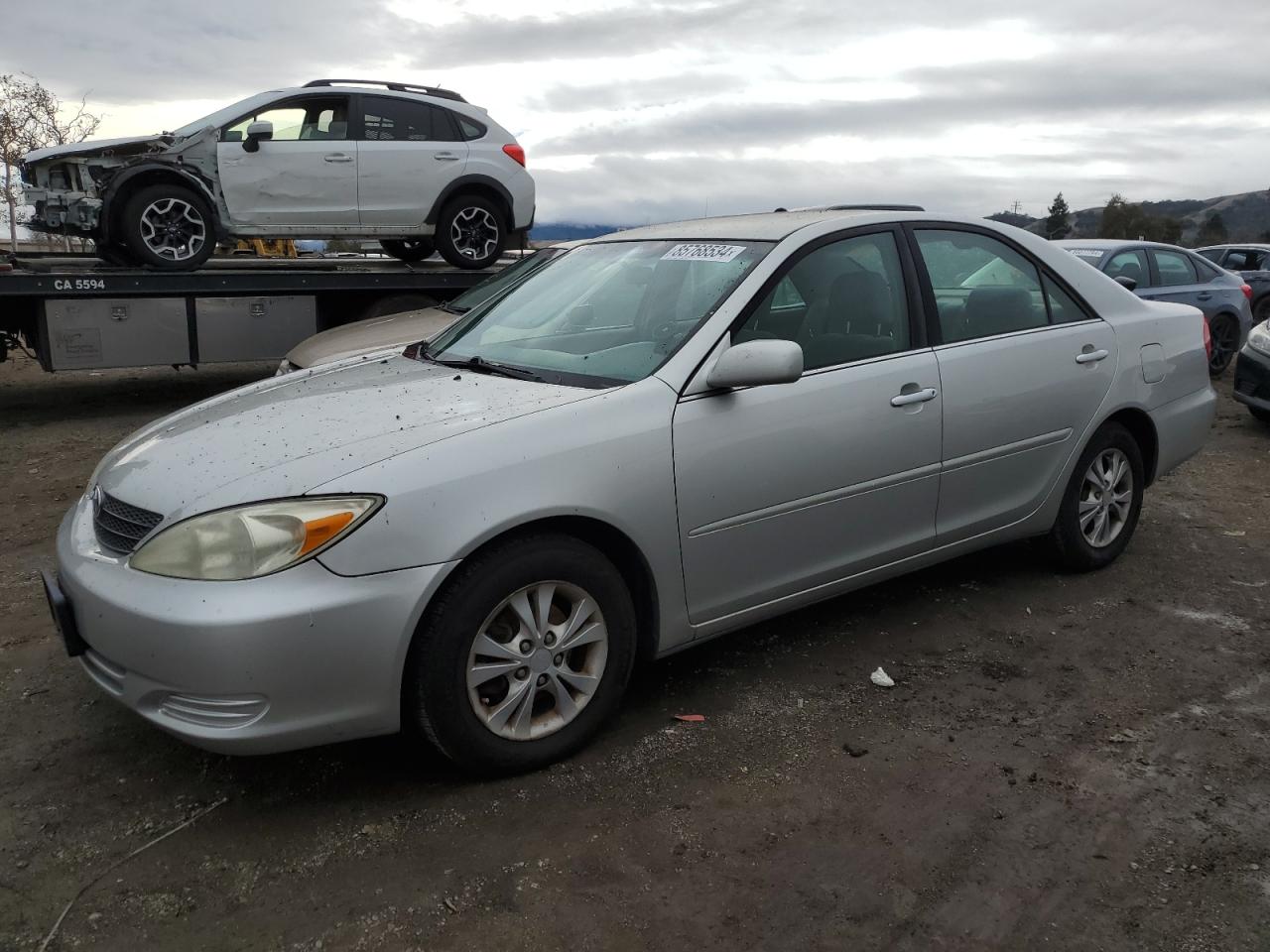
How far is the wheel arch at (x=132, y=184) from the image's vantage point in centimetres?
820

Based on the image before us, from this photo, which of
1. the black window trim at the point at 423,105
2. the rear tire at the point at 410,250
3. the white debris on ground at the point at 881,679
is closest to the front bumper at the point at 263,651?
the white debris on ground at the point at 881,679

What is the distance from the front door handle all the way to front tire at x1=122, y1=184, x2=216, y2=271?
693cm

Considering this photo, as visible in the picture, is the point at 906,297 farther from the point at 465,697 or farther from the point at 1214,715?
the point at 465,697

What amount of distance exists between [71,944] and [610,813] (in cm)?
131

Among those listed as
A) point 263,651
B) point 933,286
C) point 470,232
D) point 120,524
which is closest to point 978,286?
point 933,286

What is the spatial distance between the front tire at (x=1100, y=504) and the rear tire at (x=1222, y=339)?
26.4ft

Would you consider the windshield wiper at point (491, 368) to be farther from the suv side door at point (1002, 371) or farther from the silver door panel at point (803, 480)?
the suv side door at point (1002, 371)

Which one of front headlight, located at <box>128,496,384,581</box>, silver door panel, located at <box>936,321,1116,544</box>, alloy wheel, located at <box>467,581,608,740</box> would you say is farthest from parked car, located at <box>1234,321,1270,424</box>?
front headlight, located at <box>128,496,384,581</box>

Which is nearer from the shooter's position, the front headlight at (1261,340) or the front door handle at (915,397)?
the front door handle at (915,397)

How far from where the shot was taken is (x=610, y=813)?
112 inches

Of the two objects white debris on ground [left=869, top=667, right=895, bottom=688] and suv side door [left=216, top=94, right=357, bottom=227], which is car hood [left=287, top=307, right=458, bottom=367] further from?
white debris on ground [left=869, top=667, right=895, bottom=688]

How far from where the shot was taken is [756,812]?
2.85 m

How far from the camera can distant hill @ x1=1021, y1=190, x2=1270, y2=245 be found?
66.7 meters

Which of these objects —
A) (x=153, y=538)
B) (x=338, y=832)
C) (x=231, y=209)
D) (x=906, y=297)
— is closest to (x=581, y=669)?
(x=338, y=832)
